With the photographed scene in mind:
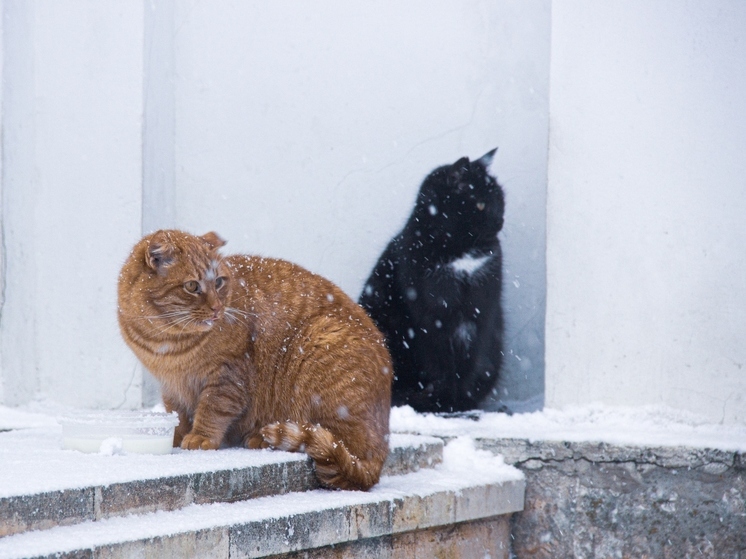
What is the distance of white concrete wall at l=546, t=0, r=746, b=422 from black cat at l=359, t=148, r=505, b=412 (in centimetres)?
55

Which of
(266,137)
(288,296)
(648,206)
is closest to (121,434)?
(288,296)

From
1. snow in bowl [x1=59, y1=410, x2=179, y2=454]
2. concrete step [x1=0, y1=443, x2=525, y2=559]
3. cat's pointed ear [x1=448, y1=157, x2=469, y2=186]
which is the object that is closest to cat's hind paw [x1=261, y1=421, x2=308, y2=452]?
concrete step [x1=0, y1=443, x2=525, y2=559]

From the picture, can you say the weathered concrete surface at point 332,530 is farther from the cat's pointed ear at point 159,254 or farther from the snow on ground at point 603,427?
the cat's pointed ear at point 159,254

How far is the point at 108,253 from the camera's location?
425 centimetres

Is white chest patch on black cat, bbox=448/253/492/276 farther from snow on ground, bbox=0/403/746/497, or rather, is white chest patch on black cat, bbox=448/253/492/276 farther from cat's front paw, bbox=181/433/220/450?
cat's front paw, bbox=181/433/220/450

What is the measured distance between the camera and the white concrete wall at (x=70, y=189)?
4250mm

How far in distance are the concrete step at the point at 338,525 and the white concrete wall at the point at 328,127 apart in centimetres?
152

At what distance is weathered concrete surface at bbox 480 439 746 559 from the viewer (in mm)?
3287

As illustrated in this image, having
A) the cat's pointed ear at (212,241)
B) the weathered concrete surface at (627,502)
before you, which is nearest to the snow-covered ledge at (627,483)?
the weathered concrete surface at (627,502)

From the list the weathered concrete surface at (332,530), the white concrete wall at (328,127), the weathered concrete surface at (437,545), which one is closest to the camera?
the weathered concrete surface at (332,530)

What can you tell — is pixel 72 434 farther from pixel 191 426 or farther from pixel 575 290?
pixel 575 290

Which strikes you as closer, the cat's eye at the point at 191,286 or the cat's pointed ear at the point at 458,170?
the cat's eye at the point at 191,286

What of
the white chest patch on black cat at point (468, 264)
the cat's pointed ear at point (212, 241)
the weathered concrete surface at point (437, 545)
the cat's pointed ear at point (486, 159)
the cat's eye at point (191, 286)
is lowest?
the weathered concrete surface at point (437, 545)

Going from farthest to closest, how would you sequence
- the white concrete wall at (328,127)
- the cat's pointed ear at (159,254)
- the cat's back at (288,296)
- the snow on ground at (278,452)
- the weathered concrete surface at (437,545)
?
the white concrete wall at (328,127) < the cat's back at (288,296) < the cat's pointed ear at (159,254) < the weathered concrete surface at (437,545) < the snow on ground at (278,452)
